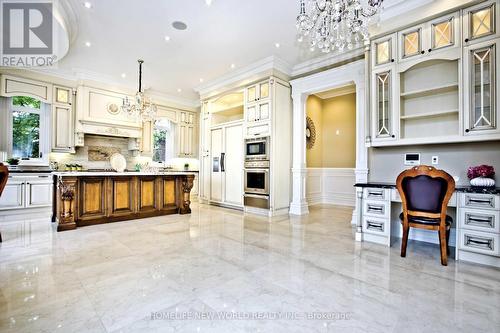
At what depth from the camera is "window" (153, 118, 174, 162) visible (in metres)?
7.77

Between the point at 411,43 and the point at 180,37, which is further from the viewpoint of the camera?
the point at 180,37

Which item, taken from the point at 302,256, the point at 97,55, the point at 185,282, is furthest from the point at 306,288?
the point at 97,55

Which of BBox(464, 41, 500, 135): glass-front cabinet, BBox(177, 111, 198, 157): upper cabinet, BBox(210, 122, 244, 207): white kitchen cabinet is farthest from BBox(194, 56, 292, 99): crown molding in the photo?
BBox(464, 41, 500, 135): glass-front cabinet

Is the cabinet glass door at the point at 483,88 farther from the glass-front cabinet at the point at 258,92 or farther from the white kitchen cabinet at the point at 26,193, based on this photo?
the white kitchen cabinet at the point at 26,193

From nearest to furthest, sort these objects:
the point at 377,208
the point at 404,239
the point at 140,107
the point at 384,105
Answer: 1. the point at 404,239
2. the point at 377,208
3. the point at 384,105
4. the point at 140,107

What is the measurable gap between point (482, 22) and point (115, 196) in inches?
225

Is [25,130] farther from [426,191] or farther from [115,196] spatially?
[426,191]

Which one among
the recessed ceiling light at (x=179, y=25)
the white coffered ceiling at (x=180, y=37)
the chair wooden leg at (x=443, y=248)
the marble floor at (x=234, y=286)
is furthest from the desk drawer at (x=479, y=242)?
the recessed ceiling light at (x=179, y=25)

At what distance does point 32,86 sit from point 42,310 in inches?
223

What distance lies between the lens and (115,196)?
4.34 metres

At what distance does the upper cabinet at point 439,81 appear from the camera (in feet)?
9.02

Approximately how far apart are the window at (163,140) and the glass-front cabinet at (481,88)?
23.6 ft

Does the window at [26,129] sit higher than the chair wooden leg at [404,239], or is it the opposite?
the window at [26,129]

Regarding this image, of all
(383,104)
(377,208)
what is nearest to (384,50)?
(383,104)
